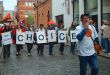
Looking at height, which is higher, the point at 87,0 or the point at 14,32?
the point at 87,0

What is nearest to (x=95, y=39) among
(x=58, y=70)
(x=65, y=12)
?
(x=58, y=70)

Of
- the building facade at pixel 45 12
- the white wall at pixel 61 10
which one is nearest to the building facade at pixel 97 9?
the white wall at pixel 61 10

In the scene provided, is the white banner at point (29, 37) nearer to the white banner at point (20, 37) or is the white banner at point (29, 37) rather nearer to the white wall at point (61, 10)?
the white banner at point (20, 37)

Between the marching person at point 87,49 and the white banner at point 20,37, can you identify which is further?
the white banner at point 20,37

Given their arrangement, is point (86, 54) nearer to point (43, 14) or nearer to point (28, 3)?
point (43, 14)

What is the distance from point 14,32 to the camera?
23.3 metres

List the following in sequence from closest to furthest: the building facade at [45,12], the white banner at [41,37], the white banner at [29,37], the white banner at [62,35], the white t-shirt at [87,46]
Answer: the white t-shirt at [87,46], the white banner at [29,37], the white banner at [41,37], the white banner at [62,35], the building facade at [45,12]

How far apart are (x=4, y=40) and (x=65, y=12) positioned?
63.8 ft

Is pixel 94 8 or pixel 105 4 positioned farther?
pixel 94 8

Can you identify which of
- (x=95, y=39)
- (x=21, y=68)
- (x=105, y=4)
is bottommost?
(x=21, y=68)

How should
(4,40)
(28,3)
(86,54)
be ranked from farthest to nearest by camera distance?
(28,3), (4,40), (86,54)

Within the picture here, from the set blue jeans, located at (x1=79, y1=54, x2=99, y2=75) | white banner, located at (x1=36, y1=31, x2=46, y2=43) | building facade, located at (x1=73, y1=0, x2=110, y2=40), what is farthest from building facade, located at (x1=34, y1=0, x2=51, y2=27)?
blue jeans, located at (x1=79, y1=54, x2=99, y2=75)

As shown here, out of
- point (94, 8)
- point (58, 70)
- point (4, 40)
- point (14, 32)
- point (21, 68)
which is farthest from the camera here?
point (94, 8)

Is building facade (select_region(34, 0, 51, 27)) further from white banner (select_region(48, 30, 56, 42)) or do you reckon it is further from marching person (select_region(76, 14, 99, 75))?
marching person (select_region(76, 14, 99, 75))
